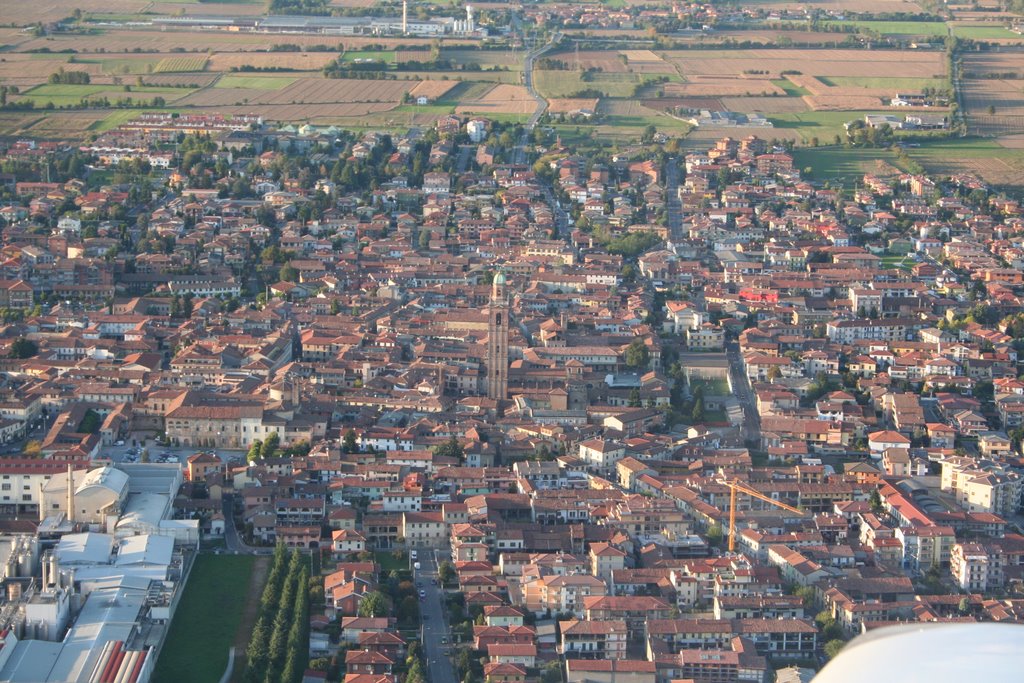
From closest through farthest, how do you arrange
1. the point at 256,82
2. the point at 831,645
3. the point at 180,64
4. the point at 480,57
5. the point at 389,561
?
the point at 831,645, the point at 389,561, the point at 256,82, the point at 180,64, the point at 480,57

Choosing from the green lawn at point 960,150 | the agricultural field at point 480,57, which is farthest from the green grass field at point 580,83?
the green lawn at point 960,150

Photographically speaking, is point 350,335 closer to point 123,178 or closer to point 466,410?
point 466,410

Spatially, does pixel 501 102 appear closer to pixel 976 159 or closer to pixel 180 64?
pixel 180 64

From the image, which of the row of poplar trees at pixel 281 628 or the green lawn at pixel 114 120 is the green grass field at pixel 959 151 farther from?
the row of poplar trees at pixel 281 628

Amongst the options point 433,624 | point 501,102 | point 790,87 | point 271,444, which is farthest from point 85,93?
point 433,624

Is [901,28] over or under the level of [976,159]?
over

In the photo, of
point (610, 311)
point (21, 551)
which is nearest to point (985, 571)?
point (21, 551)
